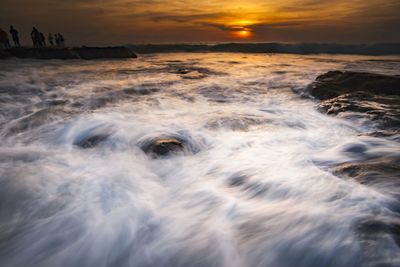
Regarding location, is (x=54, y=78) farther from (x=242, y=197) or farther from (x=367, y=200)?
(x=367, y=200)

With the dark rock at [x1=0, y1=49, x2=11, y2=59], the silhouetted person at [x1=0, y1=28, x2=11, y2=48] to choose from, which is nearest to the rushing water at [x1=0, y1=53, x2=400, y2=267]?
the dark rock at [x1=0, y1=49, x2=11, y2=59]

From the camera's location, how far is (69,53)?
2950cm

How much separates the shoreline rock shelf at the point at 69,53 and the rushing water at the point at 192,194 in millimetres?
22613

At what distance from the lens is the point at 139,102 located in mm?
10047

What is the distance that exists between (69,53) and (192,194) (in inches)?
1161

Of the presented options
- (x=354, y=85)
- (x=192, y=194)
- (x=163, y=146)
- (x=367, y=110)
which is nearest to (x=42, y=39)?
(x=354, y=85)

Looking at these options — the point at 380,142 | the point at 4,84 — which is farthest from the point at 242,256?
the point at 4,84

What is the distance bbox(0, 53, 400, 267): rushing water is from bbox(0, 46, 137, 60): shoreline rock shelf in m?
22.6

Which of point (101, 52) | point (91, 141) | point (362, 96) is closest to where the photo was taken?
point (91, 141)

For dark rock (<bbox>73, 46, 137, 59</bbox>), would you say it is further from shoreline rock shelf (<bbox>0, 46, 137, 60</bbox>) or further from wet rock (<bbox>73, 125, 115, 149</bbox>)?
wet rock (<bbox>73, 125, 115, 149</bbox>)

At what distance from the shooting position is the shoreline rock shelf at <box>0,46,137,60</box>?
87.6 feet

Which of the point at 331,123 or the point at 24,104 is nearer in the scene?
the point at 331,123

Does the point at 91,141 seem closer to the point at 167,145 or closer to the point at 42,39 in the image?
the point at 167,145

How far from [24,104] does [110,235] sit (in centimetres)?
823
